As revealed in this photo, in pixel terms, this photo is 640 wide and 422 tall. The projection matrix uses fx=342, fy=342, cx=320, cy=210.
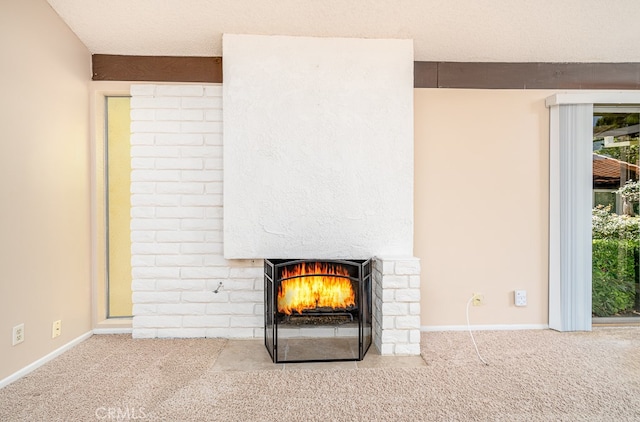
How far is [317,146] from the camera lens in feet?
8.01

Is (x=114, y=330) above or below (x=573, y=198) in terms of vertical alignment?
below

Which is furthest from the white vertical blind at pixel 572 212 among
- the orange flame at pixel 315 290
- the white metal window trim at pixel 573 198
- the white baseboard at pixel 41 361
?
the white baseboard at pixel 41 361

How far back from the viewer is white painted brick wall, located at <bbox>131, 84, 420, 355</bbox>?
2.58 meters

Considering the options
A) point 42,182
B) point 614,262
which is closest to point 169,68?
point 42,182

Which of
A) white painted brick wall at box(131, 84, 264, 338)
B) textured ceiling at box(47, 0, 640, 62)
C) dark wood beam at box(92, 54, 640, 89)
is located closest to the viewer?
textured ceiling at box(47, 0, 640, 62)

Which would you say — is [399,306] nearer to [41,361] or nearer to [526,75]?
[526,75]

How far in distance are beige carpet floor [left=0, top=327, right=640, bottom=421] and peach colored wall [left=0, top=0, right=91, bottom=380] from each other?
0.33m

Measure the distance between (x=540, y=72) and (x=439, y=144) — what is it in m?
0.99

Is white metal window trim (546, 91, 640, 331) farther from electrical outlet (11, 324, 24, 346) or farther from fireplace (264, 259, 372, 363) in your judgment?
electrical outlet (11, 324, 24, 346)

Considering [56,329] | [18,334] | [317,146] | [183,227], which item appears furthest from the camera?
[183,227]

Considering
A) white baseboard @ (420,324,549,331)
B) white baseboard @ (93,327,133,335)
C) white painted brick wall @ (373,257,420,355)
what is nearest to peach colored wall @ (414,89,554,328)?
white baseboard @ (420,324,549,331)

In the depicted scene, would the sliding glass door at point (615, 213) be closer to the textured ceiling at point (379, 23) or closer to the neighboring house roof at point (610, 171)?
the neighboring house roof at point (610, 171)

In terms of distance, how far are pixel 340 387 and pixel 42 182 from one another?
223cm

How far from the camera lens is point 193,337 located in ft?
8.48
